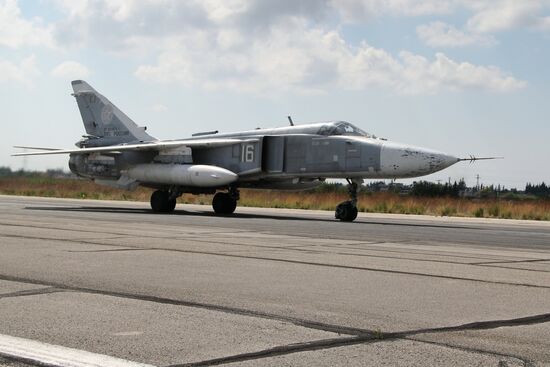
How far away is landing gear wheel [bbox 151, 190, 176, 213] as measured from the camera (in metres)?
26.8

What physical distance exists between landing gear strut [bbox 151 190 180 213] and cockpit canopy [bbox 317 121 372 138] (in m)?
5.86

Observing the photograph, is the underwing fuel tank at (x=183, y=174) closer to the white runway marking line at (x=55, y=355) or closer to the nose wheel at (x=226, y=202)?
the nose wheel at (x=226, y=202)

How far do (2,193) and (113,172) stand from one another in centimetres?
2366

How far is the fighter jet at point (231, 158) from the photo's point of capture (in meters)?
22.4

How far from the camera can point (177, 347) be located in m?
4.95

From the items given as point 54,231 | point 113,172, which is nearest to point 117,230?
point 54,231

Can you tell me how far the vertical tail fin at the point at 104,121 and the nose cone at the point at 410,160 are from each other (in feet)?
36.6

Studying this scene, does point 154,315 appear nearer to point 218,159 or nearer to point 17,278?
point 17,278

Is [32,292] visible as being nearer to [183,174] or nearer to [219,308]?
[219,308]

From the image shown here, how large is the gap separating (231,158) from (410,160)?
6.69 m

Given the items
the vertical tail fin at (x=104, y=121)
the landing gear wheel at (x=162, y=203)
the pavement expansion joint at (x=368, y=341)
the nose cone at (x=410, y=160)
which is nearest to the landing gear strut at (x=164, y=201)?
Result: the landing gear wheel at (x=162, y=203)

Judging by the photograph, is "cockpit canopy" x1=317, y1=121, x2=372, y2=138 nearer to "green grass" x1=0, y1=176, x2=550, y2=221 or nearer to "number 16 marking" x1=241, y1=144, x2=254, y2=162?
"number 16 marking" x1=241, y1=144, x2=254, y2=162

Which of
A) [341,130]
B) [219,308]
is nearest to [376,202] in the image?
[341,130]

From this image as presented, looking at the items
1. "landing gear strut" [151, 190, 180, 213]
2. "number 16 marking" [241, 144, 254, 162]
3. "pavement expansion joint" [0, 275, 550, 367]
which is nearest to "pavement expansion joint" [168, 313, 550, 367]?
"pavement expansion joint" [0, 275, 550, 367]
